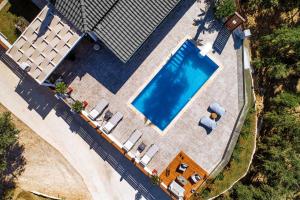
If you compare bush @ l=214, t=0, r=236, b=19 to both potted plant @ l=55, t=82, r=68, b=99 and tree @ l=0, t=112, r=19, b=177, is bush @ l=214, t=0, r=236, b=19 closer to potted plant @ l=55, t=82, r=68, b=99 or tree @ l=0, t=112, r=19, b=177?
potted plant @ l=55, t=82, r=68, b=99

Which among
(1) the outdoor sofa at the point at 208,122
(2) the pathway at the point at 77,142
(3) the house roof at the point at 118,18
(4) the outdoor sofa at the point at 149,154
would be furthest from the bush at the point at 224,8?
(2) the pathway at the point at 77,142

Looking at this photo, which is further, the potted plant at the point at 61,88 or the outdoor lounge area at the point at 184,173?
the outdoor lounge area at the point at 184,173

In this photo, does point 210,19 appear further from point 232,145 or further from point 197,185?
point 197,185

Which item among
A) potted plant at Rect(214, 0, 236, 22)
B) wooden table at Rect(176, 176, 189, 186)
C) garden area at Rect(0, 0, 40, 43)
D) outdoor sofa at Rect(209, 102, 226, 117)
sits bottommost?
wooden table at Rect(176, 176, 189, 186)

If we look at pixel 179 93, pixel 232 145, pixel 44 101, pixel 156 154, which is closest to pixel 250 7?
pixel 179 93

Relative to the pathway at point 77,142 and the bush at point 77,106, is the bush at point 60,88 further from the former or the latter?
the pathway at point 77,142

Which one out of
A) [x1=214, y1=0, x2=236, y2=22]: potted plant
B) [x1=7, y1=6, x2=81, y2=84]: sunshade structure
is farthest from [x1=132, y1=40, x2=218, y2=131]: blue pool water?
[x1=7, y1=6, x2=81, y2=84]: sunshade structure

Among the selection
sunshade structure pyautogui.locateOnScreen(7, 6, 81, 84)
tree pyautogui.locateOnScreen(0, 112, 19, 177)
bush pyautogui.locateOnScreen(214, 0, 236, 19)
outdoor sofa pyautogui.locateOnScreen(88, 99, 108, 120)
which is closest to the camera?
sunshade structure pyautogui.locateOnScreen(7, 6, 81, 84)
